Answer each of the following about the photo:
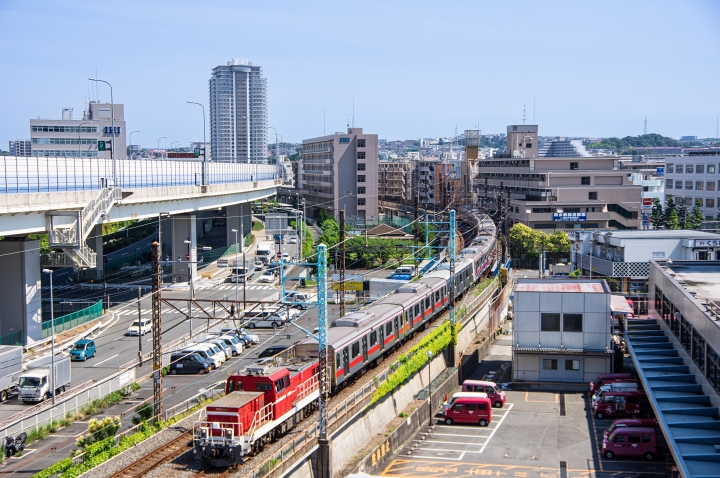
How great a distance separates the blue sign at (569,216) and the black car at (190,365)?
1577 inches

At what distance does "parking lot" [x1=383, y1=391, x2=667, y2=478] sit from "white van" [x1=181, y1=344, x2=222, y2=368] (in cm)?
780

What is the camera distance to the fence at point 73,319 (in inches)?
1120

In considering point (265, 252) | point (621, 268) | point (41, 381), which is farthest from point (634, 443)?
point (265, 252)

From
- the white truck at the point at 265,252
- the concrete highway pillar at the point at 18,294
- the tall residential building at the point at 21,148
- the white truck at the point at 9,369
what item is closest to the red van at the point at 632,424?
the white truck at the point at 9,369

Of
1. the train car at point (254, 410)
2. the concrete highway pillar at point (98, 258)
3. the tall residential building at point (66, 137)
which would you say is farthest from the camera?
the tall residential building at point (66, 137)

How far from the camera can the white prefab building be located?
977 inches

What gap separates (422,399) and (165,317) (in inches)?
645

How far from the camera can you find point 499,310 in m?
36.6

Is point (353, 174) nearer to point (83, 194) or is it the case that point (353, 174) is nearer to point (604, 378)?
point (83, 194)

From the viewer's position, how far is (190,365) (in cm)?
2512

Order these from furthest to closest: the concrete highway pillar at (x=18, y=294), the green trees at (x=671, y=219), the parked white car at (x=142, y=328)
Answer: the green trees at (x=671, y=219), the parked white car at (x=142, y=328), the concrete highway pillar at (x=18, y=294)

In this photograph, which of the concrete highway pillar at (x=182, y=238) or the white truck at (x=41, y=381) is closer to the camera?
the white truck at (x=41, y=381)

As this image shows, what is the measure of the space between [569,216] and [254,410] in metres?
48.1

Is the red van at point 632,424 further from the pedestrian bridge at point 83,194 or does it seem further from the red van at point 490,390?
the pedestrian bridge at point 83,194
